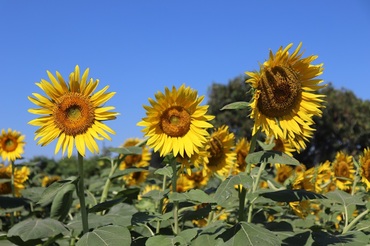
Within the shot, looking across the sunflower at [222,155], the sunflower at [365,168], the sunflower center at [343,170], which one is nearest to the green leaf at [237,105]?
the sunflower at [222,155]

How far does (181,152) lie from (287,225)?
2.79ft

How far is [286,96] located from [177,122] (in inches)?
22.5

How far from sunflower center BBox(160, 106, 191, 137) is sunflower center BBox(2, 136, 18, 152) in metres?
2.76

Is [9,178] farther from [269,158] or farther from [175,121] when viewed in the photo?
[269,158]

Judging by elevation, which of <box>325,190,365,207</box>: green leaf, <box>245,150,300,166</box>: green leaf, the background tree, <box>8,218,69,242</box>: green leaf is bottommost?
<box>8,218,69,242</box>: green leaf

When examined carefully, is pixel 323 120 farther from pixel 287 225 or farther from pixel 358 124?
pixel 287 225

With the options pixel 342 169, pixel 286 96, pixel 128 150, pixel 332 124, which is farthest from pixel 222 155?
pixel 332 124

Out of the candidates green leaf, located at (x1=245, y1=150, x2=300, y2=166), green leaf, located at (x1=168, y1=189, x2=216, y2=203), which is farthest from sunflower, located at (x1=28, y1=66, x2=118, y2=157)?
green leaf, located at (x1=245, y1=150, x2=300, y2=166)

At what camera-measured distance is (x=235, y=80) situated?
2708cm

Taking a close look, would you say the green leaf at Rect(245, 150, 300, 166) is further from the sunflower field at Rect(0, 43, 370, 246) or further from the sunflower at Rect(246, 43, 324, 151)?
the sunflower at Rect(246, 43, 324, 151)

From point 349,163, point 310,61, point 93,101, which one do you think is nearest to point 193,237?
point 93,101

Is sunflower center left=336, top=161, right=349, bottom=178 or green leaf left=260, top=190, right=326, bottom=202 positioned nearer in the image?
green leaf left=260, top=190, right=326, bottom=202

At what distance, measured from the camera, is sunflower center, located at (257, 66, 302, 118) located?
8.34ft

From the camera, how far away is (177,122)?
107 inches
